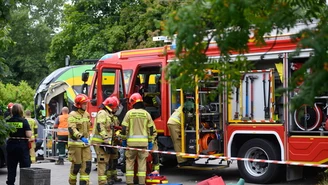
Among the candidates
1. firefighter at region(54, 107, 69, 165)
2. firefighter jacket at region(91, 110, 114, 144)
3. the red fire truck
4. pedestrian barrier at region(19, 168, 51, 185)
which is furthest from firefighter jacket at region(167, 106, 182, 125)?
firefighter at region(54, 107, 69, 165)

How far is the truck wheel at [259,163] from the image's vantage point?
11.6 m

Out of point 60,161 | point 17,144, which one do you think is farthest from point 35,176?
point 60,161

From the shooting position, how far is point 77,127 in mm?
11094

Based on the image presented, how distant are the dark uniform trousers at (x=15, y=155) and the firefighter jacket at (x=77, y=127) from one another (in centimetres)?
90

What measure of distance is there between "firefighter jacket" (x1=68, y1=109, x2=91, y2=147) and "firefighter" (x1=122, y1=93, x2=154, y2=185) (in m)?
0.74

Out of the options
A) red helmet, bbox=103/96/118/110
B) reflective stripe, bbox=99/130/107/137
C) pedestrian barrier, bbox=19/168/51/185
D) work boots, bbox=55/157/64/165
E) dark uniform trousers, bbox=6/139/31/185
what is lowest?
work boots, bbox=55/157/64/165

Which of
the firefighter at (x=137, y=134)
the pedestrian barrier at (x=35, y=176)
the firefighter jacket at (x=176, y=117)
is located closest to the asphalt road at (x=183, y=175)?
the firefighter jacket at (x=176, y=117)

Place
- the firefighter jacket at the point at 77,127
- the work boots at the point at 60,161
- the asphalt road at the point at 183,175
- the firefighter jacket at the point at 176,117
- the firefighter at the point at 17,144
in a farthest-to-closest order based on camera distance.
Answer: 1. the work boots at the point at 60,161
2. the asphalt road at the point at 183,175
3. the firefighter jacket at the point at 176,117
4. the firefighter at the point at 17,144
5. the firefighter jacket at the point at 77,127

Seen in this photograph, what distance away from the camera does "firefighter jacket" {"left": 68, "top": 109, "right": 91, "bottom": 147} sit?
35.8 feet

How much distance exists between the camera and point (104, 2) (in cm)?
3177

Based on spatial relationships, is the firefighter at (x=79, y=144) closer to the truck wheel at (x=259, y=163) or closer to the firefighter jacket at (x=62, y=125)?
the truck wheel at (x=259, y=163)

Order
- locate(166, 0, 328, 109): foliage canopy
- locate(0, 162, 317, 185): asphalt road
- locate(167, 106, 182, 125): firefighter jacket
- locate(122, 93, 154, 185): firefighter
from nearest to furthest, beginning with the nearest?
locate(166, 0, 328, 109): foliage canopy
locate(122, 93, 154, 185): firefighter
locate(167, 106, 182, 125): firefighter jacket
locate(0, 162, 317, 185): asphalt road

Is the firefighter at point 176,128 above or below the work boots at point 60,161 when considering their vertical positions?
above

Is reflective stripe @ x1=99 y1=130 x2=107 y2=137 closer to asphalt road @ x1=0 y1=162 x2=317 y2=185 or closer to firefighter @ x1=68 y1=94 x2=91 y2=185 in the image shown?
firefighter @ x1=68 y1=94 x2=91 y2=185
